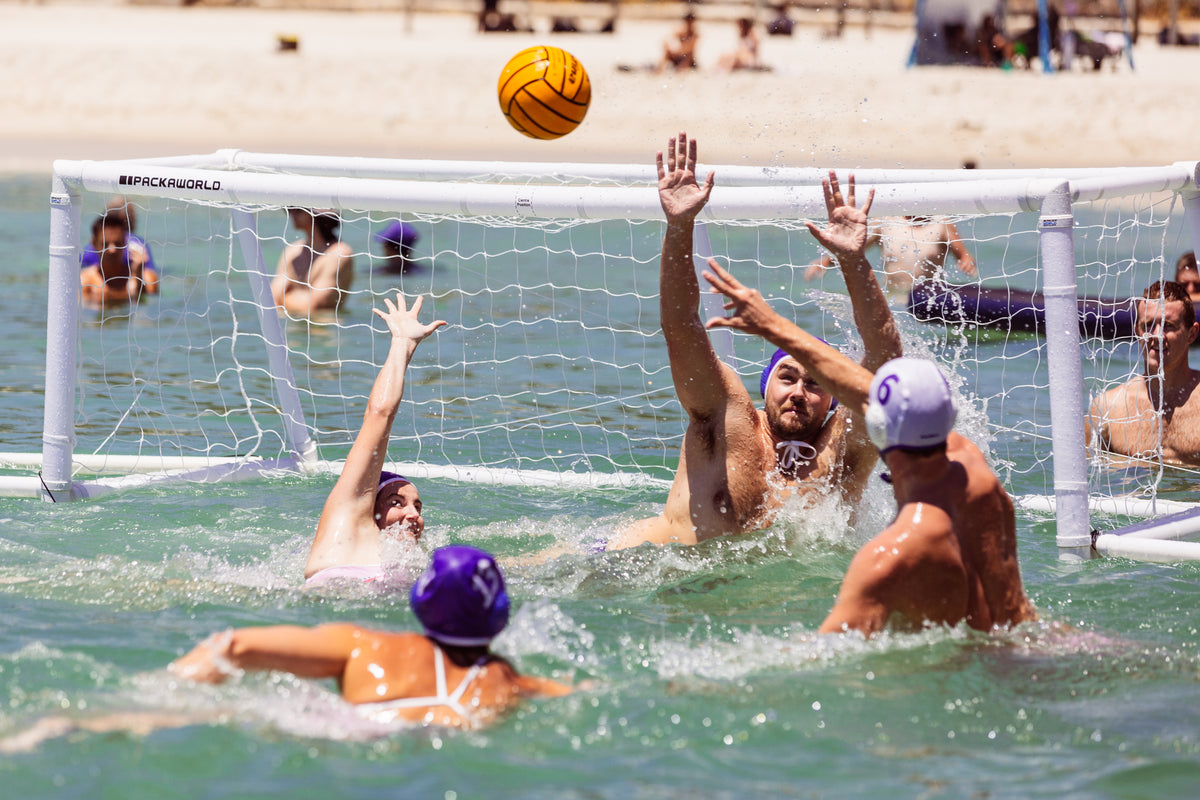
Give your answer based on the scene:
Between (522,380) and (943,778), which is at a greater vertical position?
(522,380)

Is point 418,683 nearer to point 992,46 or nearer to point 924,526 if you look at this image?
point 924,526

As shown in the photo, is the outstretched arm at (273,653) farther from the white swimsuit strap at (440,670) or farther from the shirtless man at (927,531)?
the shirtless man at (927,531)

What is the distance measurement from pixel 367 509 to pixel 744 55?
2548cm

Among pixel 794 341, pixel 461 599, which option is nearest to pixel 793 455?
pixel 794 341

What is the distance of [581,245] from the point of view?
17.3m

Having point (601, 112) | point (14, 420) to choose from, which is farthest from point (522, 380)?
point (601, 112)

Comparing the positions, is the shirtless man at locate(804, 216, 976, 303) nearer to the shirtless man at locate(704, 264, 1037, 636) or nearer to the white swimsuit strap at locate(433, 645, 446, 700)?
the shirtless man at locate(704, 264, 1037, 636)

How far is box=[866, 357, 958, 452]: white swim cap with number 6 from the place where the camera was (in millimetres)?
3723

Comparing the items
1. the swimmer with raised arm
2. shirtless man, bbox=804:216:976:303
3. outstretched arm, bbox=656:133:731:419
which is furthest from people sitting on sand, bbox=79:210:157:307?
outstretched arm, bbox=656:133:731:419

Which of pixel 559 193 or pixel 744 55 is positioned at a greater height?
pixel 744 55

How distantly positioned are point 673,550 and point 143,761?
7.92 feet

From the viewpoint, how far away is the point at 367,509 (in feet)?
17.2

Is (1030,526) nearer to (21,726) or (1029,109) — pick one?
(21,726)

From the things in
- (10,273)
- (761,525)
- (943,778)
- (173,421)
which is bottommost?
(943,778)
